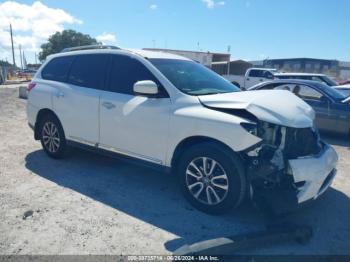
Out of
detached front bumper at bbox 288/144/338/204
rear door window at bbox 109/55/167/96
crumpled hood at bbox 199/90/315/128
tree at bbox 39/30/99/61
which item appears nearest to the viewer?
detached front bumper at bbox 288/144/338/204

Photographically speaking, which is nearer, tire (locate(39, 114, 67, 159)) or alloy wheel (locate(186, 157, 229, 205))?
alloy wheel (locate(186, 157, 229, 205))

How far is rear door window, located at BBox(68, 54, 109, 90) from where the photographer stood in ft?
15.6

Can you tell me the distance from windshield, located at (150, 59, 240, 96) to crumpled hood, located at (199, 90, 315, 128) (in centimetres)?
35

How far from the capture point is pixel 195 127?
11.9 feet

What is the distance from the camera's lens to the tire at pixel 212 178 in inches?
134

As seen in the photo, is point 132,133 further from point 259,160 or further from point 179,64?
point 259,160

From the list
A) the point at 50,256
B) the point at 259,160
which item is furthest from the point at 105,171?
the point at 259,160

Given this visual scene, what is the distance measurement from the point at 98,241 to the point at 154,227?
62 centimetres

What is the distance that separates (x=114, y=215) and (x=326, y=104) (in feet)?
21.1

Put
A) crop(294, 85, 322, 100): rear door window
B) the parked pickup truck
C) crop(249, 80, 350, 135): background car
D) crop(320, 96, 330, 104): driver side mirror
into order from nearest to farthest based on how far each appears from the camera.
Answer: crop(249, 80, 350, 135): background car < crop(320, 96, 330, 104): driver side mirror < crop(294, 85, 322, 100): rear door window < the parked pickup truck

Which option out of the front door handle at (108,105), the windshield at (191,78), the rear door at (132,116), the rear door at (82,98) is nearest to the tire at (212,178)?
the rear door at (132,116)

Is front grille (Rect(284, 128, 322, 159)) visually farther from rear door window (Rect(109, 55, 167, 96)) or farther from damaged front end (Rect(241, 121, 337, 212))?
rear door window (Rect(109, 55, 167, 96))

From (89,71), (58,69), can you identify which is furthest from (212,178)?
(58,69)

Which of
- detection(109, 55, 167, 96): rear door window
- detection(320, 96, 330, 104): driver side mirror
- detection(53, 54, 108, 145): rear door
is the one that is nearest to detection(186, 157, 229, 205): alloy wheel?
detection(109, 55, 167, 96): rear door window
